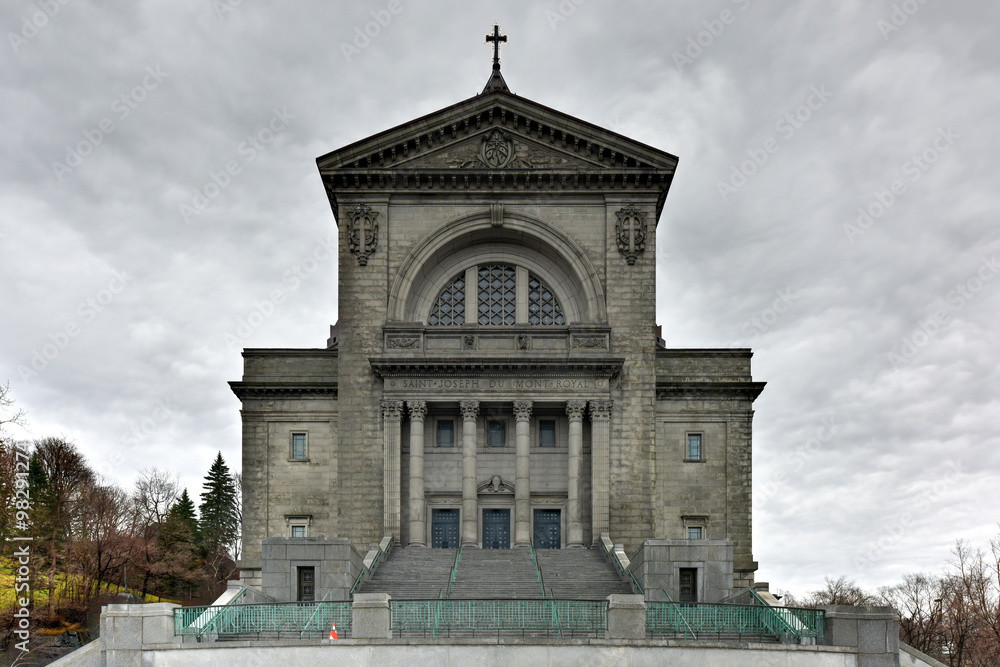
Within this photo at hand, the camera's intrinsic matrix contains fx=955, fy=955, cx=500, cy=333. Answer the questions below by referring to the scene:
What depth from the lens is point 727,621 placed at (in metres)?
25.9

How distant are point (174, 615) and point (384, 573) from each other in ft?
32.4

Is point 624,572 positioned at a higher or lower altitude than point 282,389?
lower

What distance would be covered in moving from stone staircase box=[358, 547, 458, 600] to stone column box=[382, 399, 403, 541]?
2374 mm

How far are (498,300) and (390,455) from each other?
851 cm

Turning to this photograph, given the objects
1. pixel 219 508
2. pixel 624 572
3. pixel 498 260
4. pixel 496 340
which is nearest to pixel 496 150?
pixel 498 260

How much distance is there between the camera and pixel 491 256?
4338cm

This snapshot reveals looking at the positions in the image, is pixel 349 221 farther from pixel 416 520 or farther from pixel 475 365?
pixel 416 520

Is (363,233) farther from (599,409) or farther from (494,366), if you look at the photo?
(599,409)

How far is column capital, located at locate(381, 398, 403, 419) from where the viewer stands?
133ft

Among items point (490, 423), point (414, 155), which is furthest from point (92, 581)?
point (414, 155)

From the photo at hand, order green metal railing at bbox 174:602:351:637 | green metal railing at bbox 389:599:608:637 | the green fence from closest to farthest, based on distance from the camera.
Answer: green metal railing at bbox 174:602:351:637 → green metal railing at bbox 389:599:608:637 → the green fence

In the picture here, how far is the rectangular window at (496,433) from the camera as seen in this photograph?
138 ft

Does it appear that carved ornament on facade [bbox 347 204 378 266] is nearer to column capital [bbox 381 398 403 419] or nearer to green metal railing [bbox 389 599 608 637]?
column capital [bbox 381 398 403 419]

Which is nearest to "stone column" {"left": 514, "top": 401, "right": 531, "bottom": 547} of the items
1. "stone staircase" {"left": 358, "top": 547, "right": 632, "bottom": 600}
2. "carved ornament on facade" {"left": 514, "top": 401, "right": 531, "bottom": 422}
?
"carved ornament on facade" {"left": 514, "top": 401, "right": 531, "bottom": 422}
